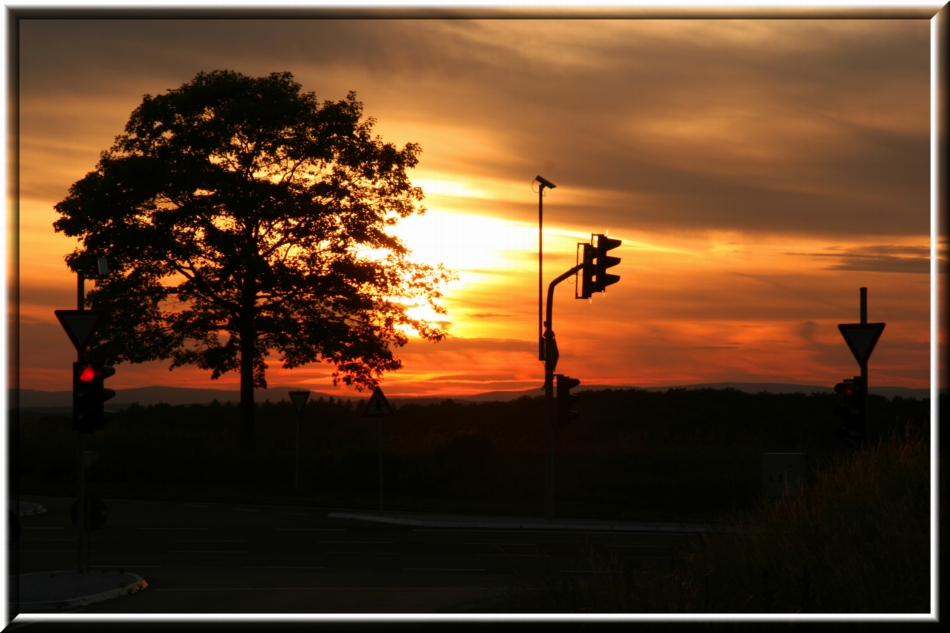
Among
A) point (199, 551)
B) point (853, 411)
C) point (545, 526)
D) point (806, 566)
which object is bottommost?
point (545, 526)

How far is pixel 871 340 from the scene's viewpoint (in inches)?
692

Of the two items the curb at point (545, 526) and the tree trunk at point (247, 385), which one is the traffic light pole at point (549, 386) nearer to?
the curb at point (545, 526)

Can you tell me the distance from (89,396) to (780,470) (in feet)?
37.0

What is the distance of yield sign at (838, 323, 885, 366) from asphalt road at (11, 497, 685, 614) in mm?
4709

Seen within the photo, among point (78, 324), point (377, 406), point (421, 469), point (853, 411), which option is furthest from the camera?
point (421, 469)

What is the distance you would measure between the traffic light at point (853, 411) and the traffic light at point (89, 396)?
12.3m

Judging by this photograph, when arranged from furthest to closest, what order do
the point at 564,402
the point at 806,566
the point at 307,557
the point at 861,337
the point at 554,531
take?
the point at 554,531, the point at 564,402, the point at 307,557, the point at 861,337, the point at 806,566

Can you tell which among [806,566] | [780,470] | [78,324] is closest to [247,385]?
[78,324]

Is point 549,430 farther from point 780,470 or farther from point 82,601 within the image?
point 82,601

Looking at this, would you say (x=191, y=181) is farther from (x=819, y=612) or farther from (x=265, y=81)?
(x=819, y=612)

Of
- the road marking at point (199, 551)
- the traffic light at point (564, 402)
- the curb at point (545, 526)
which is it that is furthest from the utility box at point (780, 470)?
the road marking at point (199, 551)

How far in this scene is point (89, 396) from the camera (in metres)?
15.7

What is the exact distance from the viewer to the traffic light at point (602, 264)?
63.6 feet

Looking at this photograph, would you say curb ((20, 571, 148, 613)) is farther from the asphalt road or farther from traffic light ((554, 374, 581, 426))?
traffic light ((554, 374, 581, 426))
